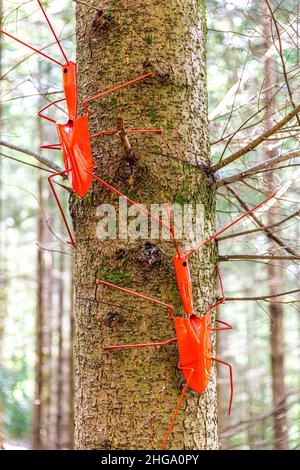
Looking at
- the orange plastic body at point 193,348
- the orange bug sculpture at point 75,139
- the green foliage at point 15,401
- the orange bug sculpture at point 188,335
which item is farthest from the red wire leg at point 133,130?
the green foliage at point 15,401

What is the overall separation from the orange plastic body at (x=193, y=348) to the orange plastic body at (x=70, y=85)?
622mm

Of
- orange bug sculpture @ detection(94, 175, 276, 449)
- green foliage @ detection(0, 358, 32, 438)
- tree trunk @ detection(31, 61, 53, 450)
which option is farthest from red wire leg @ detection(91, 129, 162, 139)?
green foliage @ detection(0, 358, 32, 438)

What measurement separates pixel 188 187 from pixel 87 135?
0.31 m

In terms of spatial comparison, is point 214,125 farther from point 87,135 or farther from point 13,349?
point 13,349

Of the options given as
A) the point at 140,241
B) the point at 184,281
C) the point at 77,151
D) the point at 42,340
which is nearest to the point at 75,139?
the point at 77,151

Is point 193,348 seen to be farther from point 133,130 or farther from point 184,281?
point 133,130

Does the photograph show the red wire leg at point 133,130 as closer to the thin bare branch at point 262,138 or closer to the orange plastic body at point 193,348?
the thin bare branch at point 262,138

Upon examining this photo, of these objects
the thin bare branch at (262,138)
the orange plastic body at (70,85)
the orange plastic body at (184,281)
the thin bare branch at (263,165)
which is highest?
the orange plastic body at (70,85)

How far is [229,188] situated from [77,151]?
877 millimetres

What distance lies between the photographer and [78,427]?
1.42m

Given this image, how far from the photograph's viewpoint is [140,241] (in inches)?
54.7

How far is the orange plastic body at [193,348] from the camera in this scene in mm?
1303

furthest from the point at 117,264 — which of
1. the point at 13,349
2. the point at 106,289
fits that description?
the point at 13,349

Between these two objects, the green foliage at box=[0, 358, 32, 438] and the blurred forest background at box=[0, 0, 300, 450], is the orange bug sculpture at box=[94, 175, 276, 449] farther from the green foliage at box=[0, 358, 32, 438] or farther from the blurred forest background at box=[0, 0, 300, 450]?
the green foliage at box=[0, 358, 32, 438]
